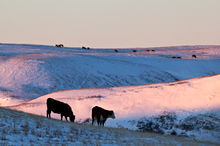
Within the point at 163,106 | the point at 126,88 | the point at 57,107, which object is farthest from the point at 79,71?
the point at 57,107

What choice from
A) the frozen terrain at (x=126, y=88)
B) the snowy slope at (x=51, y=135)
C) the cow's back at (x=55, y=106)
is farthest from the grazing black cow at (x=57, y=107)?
the snowy slope at (x=51, y=135)

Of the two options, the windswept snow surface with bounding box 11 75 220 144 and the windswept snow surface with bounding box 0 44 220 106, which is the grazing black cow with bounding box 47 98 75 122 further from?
the windswept snow surface with bounding box 0 44 220 106

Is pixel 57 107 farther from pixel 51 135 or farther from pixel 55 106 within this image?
pixel 51 135

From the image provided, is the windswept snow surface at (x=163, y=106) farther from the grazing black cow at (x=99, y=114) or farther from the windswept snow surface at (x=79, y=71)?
the windswept snow surface at (x=79, y=71)

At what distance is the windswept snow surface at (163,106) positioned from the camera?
39719mm

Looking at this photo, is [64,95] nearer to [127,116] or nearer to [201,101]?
[127,116]

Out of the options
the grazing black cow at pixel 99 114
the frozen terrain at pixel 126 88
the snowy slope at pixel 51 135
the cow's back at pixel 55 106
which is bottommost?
the snowy slope at pixel 51 135

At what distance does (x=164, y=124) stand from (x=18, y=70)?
54966 mm

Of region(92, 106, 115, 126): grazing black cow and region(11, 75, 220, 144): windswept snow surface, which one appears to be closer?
region(92, 106, 115, 126): grazing black cow

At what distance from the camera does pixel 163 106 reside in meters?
44.6

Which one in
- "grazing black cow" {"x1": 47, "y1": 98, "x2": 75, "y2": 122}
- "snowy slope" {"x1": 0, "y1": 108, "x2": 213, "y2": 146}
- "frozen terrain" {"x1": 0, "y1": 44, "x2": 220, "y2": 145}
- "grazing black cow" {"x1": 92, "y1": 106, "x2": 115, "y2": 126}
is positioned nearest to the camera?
"snowy slope" {"x1": 0, "y1": 108, "x2": 213, "y2": 146}

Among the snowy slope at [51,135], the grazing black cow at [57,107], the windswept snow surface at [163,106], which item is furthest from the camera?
the windswept snow surface at [163,106]

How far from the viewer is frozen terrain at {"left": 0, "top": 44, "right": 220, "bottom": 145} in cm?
4116

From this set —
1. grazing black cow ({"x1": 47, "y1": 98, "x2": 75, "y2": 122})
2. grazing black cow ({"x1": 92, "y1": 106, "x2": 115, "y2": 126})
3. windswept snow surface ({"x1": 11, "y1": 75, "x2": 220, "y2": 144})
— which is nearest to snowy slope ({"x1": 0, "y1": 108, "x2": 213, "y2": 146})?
grazing black cow ({"x1": 47, "y1": 98, "x2": 75, "y2": 122})
